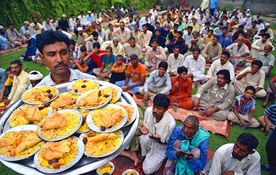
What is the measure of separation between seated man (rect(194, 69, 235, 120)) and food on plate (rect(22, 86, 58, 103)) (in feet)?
13.5

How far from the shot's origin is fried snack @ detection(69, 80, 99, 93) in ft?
9.07

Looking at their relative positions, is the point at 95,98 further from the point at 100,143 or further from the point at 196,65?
the point at 196,65

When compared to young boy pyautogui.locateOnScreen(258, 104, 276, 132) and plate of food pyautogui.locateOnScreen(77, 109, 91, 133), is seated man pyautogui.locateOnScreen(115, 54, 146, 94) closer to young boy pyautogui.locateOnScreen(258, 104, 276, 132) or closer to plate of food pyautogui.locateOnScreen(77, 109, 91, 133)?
young boy pyautogui.locateOnScreen(258, 104, 276, 132)

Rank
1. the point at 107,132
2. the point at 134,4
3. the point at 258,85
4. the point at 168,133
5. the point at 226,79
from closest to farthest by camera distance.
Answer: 1. the point at 107,132
2. the point at 168,133
3. the point at 226,79
4. the point at 258,85
5. the point at 134,4

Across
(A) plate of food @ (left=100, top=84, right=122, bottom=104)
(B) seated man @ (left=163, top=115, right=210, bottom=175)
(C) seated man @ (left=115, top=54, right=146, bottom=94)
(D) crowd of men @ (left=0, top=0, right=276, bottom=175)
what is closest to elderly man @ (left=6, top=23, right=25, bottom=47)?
(D) crowd of men @ (left=0, top=0, right=276, bottom=175)

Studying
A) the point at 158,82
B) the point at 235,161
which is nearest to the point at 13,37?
the point at 158,82

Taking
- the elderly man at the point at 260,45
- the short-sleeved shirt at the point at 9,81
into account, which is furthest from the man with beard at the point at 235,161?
the elderly man at the point at 260,45

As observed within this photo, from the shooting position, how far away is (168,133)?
3.51 m

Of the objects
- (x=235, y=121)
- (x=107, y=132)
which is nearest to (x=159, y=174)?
(x=107, y=132)

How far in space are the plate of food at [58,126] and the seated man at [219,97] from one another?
406 cm

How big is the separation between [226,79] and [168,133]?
2579 millimetres

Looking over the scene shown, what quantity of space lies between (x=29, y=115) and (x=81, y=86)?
2.64ft

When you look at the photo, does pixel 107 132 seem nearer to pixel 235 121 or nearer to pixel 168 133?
pixel 168 133

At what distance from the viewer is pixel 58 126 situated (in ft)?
6.98
